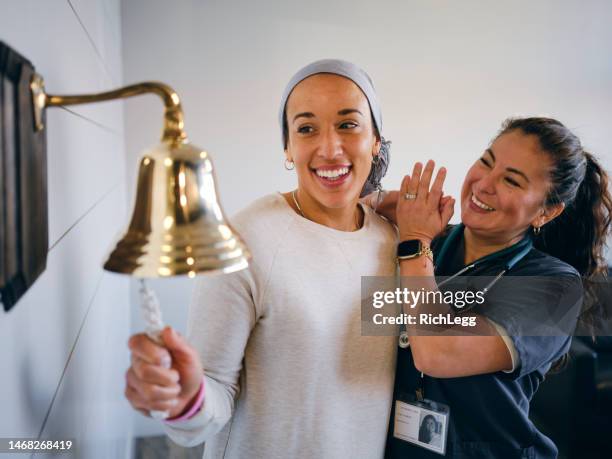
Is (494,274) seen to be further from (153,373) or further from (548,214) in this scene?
(153,373)

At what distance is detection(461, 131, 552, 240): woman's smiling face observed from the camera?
1312mm

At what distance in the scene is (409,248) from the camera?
122 cm

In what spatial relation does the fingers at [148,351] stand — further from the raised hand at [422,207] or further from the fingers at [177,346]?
the raised hand at [422,207]

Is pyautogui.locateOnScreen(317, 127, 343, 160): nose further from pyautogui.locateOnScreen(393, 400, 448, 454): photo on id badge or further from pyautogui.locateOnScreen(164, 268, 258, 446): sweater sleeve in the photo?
pyautogui.locateOnScreen(393, 400, 448, 454): photo on id badge

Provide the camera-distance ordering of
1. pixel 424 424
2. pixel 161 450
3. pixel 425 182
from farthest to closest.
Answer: pixel 161 450
pixel 425 182
pixel 424 424

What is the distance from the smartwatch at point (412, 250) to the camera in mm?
1212

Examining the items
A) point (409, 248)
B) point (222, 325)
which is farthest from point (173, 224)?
point (409, 248)

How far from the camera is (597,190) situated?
1.46m

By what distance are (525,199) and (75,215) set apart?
3.66 ft

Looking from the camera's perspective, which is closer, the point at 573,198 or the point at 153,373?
the point at 153,373

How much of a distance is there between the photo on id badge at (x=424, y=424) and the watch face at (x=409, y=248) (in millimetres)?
399

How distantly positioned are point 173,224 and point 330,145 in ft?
2.23

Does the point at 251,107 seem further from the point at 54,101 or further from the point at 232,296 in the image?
the point at 54,101

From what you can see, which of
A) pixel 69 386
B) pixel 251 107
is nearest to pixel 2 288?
pixel 69 386
